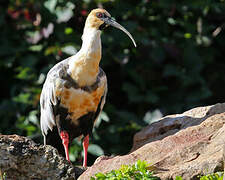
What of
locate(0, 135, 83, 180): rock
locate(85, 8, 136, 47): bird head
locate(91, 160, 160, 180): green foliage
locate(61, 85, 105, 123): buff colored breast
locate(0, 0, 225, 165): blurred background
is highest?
locate(85, 8, 136, 47): bird head

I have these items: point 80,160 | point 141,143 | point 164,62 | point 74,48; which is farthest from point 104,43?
point 141,143

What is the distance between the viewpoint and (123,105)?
9539 mm

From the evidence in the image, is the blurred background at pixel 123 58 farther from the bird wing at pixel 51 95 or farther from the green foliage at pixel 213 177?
the green foliage at pixel 213 177

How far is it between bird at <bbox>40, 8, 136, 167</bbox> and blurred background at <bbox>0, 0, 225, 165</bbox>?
69.5 inches

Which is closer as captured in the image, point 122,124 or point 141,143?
point 141,143

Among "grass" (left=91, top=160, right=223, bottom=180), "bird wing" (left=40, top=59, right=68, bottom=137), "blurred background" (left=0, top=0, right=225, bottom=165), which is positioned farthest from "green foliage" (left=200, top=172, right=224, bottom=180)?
"blurred background" (left=0, top=0, right=225, bottom=165)

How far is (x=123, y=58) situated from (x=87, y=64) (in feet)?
9.12

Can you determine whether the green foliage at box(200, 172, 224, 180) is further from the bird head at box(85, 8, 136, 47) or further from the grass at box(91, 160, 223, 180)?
the bird head at box(85, 8, 136, 47)

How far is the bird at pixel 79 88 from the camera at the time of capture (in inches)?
246

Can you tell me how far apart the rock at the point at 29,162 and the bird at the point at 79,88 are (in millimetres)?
1534

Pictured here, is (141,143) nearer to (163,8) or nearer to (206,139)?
(206,139)

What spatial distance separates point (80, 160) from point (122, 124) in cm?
93

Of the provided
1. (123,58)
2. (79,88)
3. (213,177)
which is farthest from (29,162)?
(123,58)

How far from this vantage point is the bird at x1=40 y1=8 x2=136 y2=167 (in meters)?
6.24
